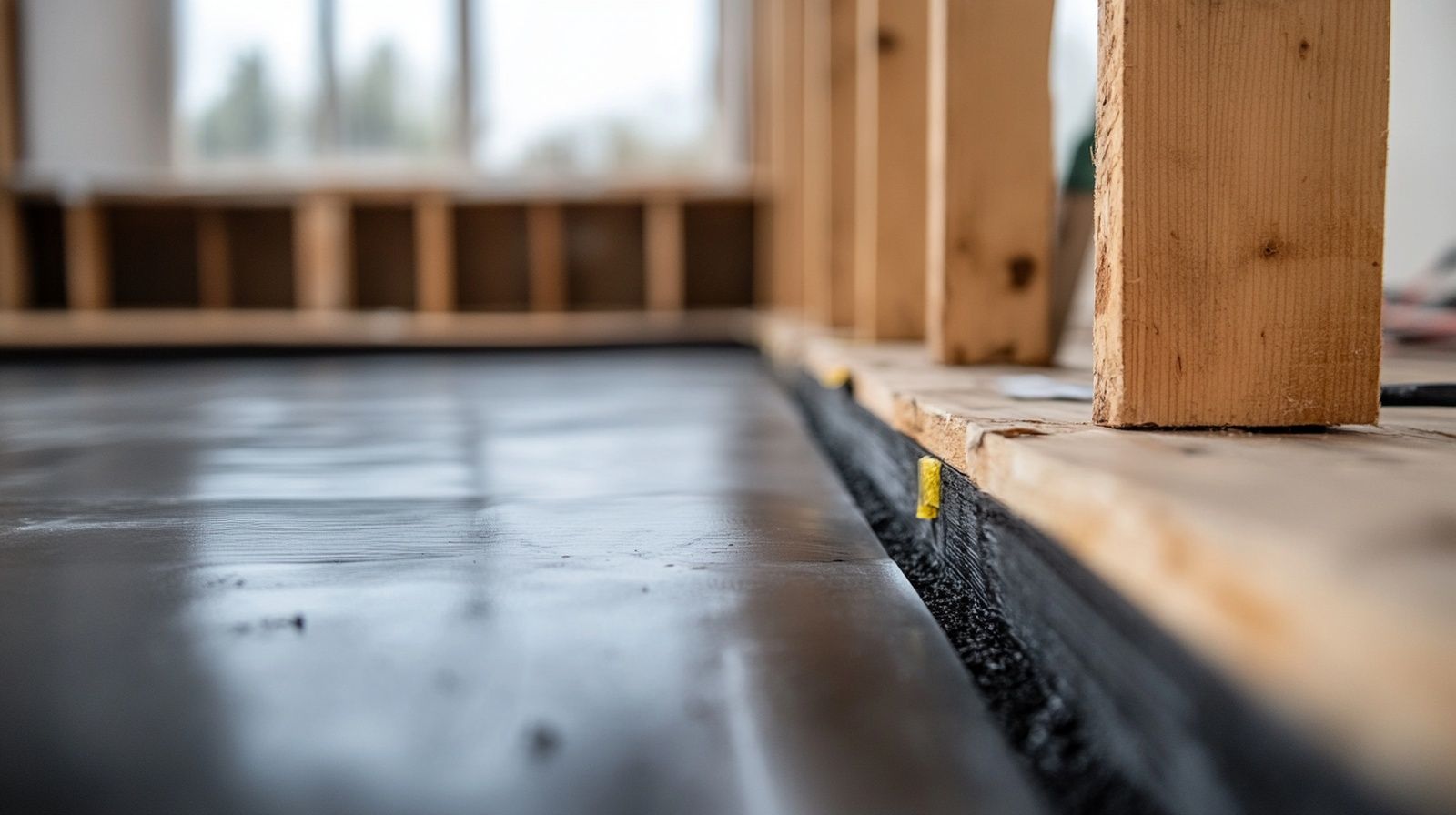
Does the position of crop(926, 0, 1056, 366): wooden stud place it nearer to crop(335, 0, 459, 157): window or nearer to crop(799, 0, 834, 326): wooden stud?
crop(799, 0, 834, 326): wooden stud

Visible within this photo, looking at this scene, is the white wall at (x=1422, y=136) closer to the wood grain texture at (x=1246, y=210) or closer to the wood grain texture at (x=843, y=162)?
the wood grain texture at (x=843, y=162)

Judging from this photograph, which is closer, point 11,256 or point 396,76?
point 11,256

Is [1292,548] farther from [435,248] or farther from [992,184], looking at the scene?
[435,248]

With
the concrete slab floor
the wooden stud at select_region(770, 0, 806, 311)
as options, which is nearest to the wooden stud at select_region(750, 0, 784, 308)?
the wooden stud at select_region(770, 0, 806, 311)

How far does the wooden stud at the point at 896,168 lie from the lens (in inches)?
86.4

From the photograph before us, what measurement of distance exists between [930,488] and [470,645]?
1.72 ft

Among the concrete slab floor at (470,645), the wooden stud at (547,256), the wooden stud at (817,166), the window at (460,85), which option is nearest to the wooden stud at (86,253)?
the window at (460,85)

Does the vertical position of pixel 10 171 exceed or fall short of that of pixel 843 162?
it exceeds it

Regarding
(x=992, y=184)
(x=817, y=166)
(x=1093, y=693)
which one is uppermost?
(x=817, y=166)

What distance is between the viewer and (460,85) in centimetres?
602

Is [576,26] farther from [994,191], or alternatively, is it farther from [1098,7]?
[1098,7]

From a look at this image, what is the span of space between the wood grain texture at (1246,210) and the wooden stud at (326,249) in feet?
17.4

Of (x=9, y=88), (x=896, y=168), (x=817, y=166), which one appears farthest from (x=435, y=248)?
(x=896, y=168)

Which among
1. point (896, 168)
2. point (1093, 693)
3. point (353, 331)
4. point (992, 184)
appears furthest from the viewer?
point (353, 331)
